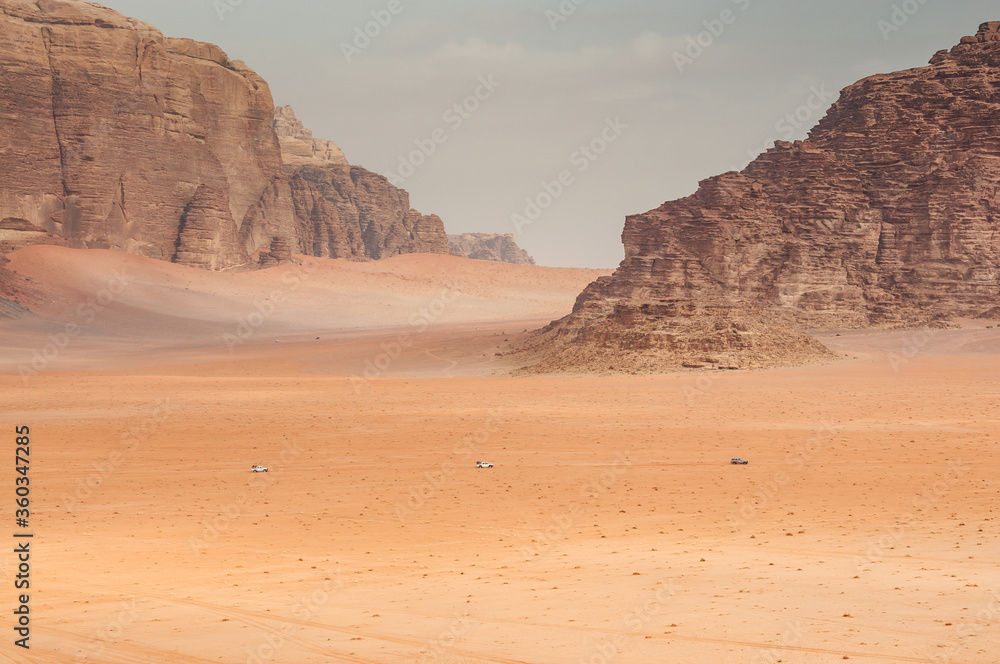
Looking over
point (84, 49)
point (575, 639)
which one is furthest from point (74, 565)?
point (84, 49)

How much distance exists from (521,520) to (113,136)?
64041 millimetres

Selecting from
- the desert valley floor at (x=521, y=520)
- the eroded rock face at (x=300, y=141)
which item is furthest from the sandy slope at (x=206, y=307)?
the eroded rock face at (x=300, y=141)

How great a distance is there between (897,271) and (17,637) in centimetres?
4550

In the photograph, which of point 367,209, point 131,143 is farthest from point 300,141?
point 131,143

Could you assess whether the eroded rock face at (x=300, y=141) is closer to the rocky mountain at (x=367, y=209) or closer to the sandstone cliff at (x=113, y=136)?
the rocky mountain at (x=367, y=209)

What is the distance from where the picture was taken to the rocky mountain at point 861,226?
44.5 m

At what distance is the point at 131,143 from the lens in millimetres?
67938

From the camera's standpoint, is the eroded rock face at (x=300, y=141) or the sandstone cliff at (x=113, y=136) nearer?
the sandstone cliff at (x=113, y=136)

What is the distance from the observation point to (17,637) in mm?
6684

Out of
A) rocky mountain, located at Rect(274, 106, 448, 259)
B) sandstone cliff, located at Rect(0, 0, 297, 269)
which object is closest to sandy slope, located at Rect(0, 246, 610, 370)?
sandstone cliff, located at Rect(0, 0, 297, 269)

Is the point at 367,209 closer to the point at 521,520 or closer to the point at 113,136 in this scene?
the point at 113,136

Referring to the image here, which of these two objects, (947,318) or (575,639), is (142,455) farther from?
(947,318)

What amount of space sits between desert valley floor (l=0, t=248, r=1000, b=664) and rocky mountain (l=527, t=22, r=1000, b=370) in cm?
1424

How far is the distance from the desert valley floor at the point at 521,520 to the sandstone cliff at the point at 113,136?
1564 inches
